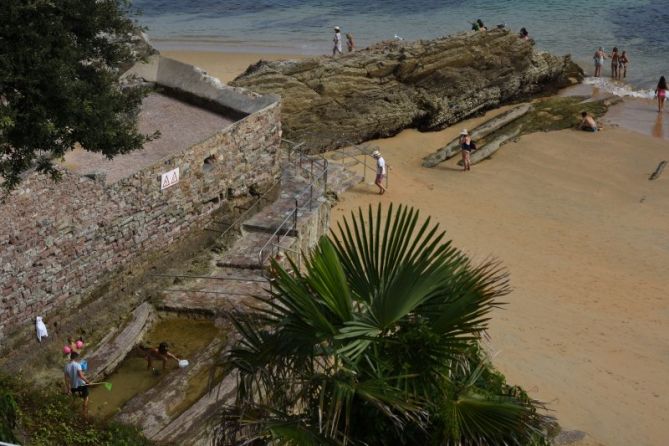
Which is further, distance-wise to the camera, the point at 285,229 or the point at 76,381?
the point at 285,229

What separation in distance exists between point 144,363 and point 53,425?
3602 millimetres

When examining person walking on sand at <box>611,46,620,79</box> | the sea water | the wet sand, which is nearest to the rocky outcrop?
the wet sand

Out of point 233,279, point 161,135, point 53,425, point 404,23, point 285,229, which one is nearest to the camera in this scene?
point 53,425

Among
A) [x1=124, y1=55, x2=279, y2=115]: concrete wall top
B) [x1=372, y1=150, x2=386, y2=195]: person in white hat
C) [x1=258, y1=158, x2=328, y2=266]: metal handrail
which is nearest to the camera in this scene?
[x1=258, y1=158, x2=328, y2=266]: metal handrail

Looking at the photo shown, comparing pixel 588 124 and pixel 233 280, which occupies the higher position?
pixel 233 280

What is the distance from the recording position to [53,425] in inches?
319

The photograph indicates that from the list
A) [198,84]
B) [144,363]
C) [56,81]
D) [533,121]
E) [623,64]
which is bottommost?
[144,363]

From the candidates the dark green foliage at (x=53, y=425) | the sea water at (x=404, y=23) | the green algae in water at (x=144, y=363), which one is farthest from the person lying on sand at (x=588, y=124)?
the dark green foliage at (x=53, y=425)

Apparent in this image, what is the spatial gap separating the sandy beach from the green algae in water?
4.69 metres

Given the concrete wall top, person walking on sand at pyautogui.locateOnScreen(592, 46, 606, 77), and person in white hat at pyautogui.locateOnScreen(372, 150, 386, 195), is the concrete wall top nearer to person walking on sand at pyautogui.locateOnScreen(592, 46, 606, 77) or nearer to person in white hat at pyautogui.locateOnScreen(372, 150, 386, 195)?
person in white hat at pyautogui.locateOnScreen(372, 150, 386, 195)

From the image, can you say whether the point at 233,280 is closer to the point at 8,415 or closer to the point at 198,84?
the point at 198,84

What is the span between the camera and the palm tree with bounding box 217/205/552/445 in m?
6.56

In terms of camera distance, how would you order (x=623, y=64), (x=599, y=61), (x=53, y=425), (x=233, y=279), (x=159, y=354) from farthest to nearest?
(x=623, y=64)
(x=599, y=61)
(x=233, y=279)
(x=159, y=354)
(x=53, y=425)

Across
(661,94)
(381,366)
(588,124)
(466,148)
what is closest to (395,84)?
(466,148)
